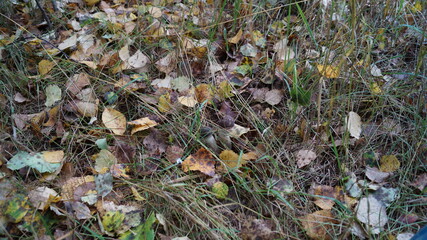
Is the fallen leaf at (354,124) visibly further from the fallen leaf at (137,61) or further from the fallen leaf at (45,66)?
the fallen leaf at (45,66)

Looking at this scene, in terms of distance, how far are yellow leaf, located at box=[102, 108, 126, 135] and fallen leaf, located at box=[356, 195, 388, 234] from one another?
2.97 ft

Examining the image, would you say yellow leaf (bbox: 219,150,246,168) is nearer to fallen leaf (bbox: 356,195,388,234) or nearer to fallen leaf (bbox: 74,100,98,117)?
fallen leaf (bbox: 356,195,388,234)

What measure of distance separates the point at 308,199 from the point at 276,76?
0.58 metres

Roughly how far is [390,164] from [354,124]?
0.20 m

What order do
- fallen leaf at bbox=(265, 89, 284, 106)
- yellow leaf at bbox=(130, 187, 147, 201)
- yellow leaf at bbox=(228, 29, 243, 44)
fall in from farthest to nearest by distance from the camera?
yellow leaf at bbox=(228, 29, 243, 44)
fallen leaf at bbox=(265, 89, 284, 106)
yellow leaf at bbox=(130, 187, 147, 201)

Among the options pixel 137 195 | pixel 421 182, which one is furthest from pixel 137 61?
pixel 421 182

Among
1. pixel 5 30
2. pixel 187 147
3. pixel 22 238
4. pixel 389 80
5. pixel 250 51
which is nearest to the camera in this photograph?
pixel 22 238

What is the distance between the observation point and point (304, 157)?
1.38 meters

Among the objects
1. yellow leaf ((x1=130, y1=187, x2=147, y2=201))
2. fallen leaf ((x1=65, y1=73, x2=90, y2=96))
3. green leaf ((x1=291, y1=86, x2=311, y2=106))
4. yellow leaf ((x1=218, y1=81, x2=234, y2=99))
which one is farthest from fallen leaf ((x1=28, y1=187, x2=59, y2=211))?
green leaf ((x1=291, y1=86, x2=311, y2=106))

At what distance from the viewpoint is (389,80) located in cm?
162

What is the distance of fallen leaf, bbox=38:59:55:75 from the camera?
1630 millimetres

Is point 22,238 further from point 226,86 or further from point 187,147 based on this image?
point 226,86

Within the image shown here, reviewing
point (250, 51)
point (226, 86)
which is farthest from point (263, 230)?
point (250, 51)

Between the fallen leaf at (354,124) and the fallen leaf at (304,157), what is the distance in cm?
18
